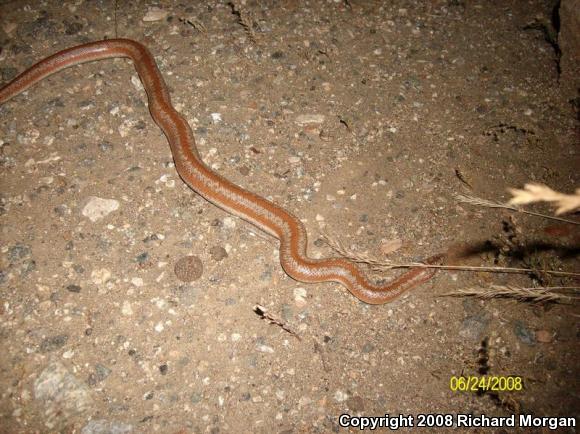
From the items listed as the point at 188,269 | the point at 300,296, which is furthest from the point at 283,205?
the point at 188,269

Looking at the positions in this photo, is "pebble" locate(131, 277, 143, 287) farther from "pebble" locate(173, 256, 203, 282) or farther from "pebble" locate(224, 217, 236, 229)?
"pebble" locate(224, 217, 236, 229)

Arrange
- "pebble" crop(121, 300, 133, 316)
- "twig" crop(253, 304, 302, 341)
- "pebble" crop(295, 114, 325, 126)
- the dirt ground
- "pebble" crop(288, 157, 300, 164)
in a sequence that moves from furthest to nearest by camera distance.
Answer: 1. "pebble" crop(295, 114, 325, 126)
2. "pebble" crop(288, 157, 300, 164)
3. "pebble" crop(121, 300, 133, 316)
4. "twig" crop(253, 304, 302, 341)
5. the dirt ground

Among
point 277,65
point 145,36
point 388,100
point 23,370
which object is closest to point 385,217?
point 388,100

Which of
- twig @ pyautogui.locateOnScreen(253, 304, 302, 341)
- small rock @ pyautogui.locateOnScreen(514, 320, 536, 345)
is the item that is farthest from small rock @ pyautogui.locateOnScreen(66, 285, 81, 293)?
small rock @ pyautogui.locateOnScreen(514, 320, 536, 345)

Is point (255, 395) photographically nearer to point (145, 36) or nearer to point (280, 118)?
point (280, 118)

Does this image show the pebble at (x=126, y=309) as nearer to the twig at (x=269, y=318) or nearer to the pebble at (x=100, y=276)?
the pebble at (x=100, y=276)

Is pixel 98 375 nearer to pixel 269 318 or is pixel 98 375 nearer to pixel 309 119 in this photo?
pixel 269 318

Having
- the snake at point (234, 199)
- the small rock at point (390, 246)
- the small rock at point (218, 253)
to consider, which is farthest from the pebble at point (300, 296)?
the small rock at point (390, 246)
